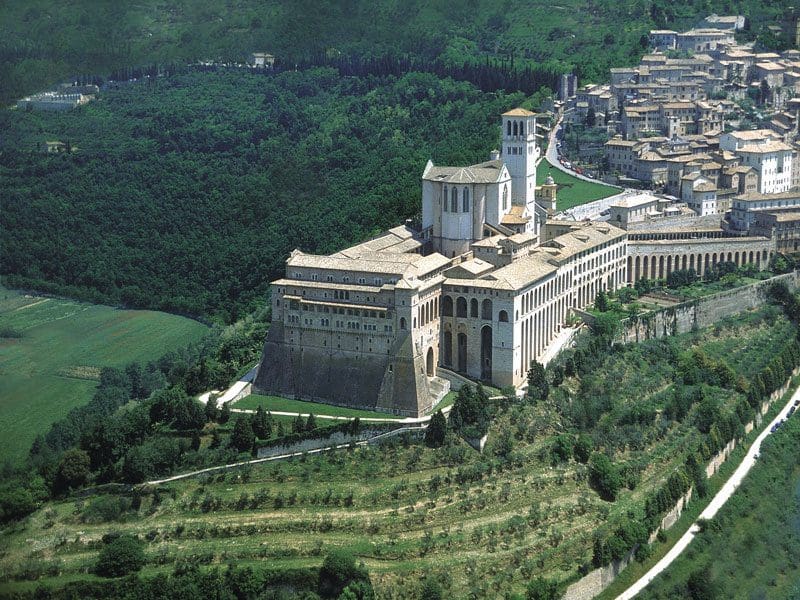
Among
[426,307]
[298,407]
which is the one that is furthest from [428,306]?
[298,407]

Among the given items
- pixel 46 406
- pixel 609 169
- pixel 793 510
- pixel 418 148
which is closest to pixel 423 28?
pixel 418 148

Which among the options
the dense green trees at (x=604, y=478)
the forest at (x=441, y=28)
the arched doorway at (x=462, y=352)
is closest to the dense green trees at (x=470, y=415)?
the arched doorway at (x=462, y=352)

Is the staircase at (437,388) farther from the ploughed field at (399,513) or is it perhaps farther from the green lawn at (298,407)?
the ploughed field at (399,513)

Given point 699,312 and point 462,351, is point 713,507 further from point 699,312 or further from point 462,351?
point 699,312

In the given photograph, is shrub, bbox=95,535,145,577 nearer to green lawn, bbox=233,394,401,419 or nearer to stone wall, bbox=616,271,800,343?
green lawn, bbox=233,394,401,419

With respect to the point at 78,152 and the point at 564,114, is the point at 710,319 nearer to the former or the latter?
the point at 564,114
